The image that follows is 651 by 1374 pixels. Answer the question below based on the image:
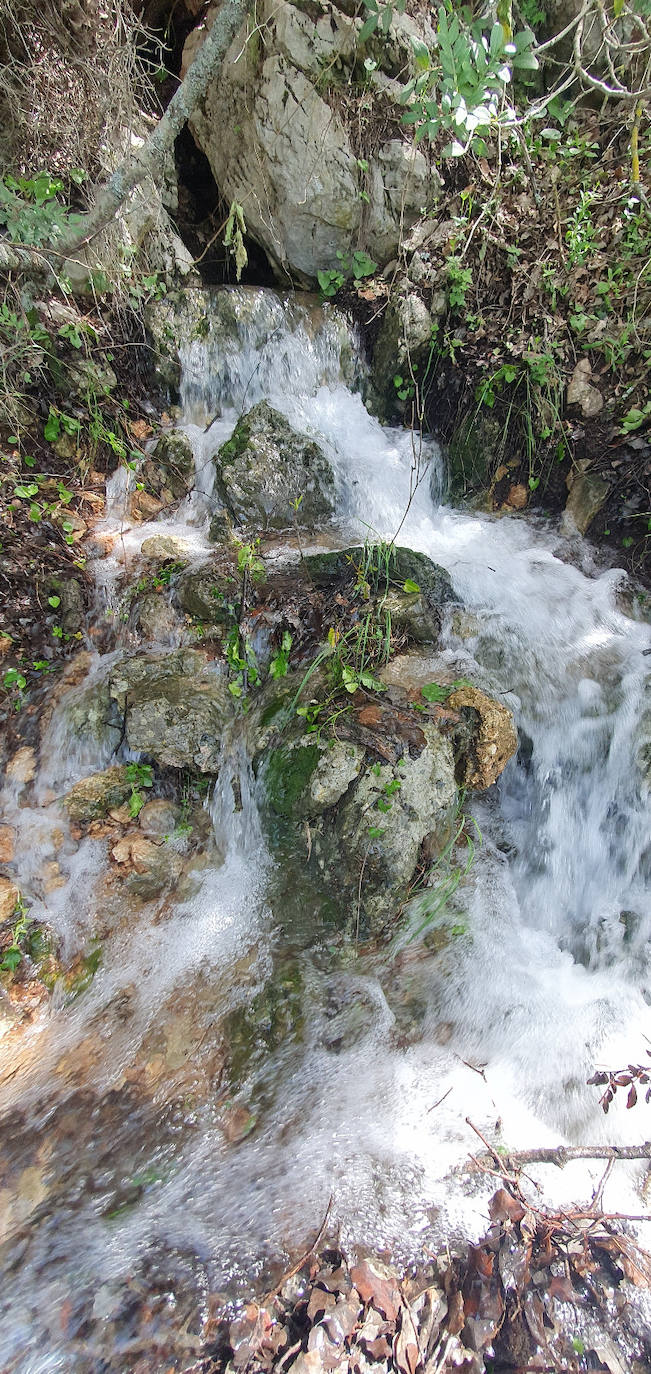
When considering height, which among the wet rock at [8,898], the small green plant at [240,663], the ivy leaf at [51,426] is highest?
the ivy leaf at [51,426]

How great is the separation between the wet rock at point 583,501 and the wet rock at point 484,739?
2202 mm

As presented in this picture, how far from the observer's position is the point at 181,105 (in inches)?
116

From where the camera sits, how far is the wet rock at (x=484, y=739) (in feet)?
10.3

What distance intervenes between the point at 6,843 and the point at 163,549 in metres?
2.16

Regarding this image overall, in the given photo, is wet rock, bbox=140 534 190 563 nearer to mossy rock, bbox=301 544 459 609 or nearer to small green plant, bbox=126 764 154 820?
mossy rock, bbox=301 544 459 609

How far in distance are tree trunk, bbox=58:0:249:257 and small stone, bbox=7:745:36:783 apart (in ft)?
10.1

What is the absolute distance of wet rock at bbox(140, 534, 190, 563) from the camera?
13.5ft

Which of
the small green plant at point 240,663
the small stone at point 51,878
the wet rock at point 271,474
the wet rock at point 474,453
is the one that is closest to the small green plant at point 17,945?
the small stone at point 51,878

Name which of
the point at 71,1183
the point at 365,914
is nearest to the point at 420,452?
the point at 365,914

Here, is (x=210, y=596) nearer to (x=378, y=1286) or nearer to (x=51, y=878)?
(x=51, y=878)

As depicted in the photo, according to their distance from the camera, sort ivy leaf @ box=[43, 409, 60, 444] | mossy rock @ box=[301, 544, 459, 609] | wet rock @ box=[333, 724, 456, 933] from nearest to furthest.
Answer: wet rock @ box=[333, 724, 456, 933] < mossy rock @ box=[301, 544, 459, 609] < ivy leaf @ box=[43, 409, 60, 444]

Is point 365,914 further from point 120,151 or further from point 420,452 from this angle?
point 120,151

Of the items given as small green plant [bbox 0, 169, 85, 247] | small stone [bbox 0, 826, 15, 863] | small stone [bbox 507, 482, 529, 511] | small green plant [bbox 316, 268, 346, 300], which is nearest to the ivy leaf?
small green plant [bbox 0, 169, 85, 247]

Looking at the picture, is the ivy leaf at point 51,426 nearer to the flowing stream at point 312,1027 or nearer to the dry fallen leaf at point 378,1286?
the flowing stream at point 312,1027
